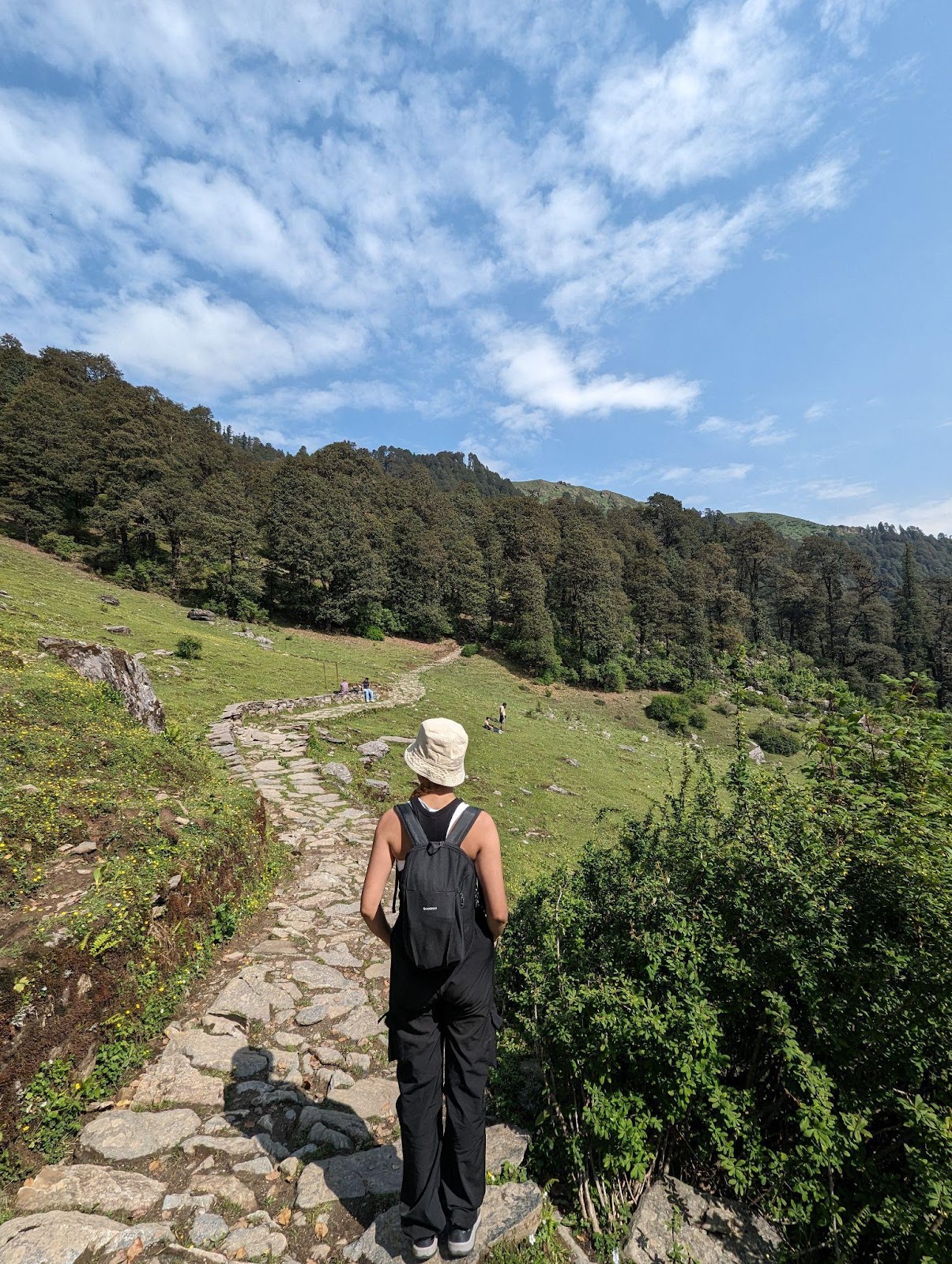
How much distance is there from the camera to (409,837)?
2969 mm

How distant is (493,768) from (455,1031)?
561 inches

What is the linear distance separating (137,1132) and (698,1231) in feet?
11.8

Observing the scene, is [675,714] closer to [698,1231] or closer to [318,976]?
[318,976]

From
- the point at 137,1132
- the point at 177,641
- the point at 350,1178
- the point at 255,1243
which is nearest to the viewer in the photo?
the point at 255,1243

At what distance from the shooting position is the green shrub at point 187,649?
20948mm

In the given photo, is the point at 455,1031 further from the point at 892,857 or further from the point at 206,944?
the point at 206,944

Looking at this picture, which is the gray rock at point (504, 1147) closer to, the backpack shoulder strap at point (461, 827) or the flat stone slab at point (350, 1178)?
the flat stone slab at point (350, 1178)

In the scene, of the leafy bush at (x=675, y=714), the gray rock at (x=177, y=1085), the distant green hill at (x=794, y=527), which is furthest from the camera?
the distant green hill at (x=794, y=527)

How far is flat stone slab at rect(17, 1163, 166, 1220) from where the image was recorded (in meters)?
2.93

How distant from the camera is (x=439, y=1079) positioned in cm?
300

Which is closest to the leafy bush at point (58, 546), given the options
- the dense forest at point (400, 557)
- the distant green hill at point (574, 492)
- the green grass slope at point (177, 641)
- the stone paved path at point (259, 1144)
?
the dense forest at point (400, 557)

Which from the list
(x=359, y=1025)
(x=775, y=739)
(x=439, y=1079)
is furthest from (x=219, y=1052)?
(x=775, y=739)

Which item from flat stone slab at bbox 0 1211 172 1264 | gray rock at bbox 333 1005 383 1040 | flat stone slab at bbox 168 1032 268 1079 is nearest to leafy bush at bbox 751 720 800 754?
gray rock at bbox 333 1005 383 1040

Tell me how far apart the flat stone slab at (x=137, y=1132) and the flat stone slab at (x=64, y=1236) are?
0.60 metres
